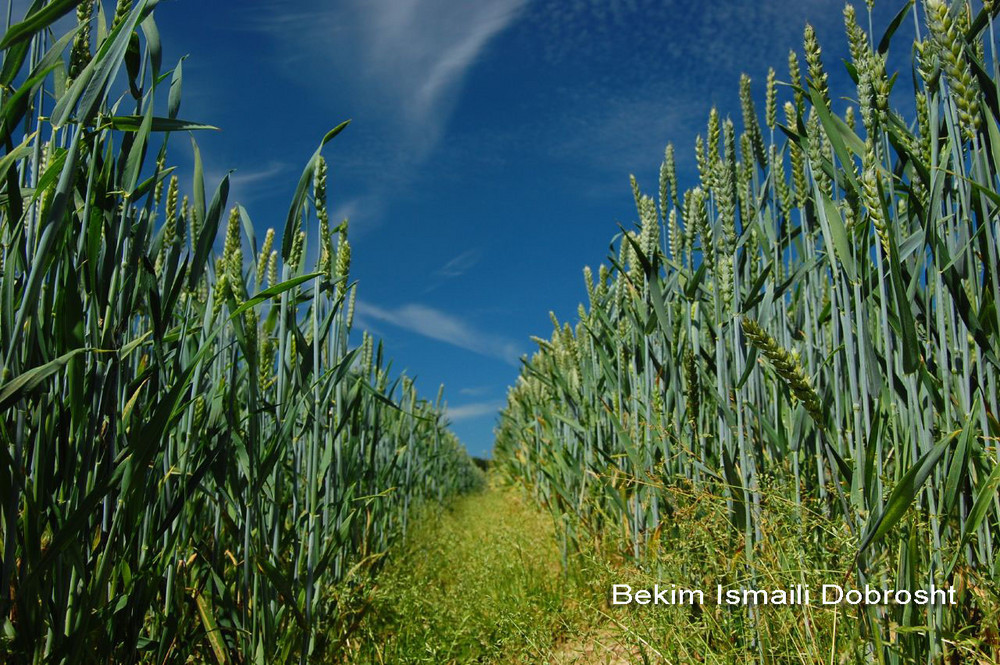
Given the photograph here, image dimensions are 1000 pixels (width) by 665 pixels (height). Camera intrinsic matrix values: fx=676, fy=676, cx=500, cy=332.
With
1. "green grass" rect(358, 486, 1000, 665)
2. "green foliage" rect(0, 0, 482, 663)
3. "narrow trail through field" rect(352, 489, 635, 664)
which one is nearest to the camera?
"green foliage" rect(0, 0, 482, 663)

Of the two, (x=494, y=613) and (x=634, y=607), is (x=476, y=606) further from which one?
(x=634, y=607)

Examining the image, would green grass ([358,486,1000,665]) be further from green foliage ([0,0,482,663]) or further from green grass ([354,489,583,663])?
green foliage ([0,0,482,663])

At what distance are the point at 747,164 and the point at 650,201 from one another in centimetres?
28

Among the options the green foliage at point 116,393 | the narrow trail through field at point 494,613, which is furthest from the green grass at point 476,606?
the green foliage at point 116,393

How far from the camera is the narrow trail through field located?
65.8 inches

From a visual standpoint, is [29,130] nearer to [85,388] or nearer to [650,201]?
[85,388]

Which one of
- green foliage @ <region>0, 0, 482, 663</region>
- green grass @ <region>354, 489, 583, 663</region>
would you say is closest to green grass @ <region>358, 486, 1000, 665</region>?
green grass @ <region>354, 489, 583, 663</region>

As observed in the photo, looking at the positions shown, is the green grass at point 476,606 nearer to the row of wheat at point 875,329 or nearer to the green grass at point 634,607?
the green grass at point 634,607

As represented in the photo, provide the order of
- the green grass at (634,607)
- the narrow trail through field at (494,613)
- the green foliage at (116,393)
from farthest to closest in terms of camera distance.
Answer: the narrow trail through field at (494,613) < the green grass at (634,607) < the green foliage at (116,393)

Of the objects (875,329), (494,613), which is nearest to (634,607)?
(494,613)

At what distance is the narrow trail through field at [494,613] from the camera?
167cm

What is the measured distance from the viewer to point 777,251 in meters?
1.71

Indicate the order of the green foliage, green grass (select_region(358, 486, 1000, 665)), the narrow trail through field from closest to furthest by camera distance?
the green foliage
green grass (select_region(358, 486, 1000, 665))
the narrow trail through field

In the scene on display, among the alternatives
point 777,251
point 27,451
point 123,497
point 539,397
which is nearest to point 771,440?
point 777,251
